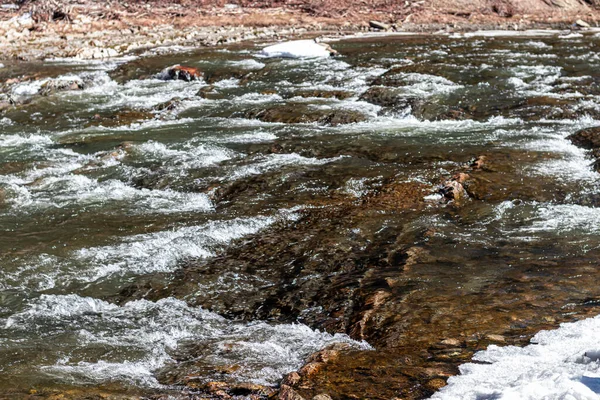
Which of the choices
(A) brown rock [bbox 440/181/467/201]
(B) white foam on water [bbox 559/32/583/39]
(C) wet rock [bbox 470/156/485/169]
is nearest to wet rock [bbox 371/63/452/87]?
(C) wet rock [bbox 470/156/485/169]

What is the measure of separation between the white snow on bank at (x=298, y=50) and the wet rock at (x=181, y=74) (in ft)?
11.1

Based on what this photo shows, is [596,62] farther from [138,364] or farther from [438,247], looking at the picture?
[138,364]

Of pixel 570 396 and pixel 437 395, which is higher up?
pixel 570 396

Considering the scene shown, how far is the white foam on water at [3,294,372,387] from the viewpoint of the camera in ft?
18.0

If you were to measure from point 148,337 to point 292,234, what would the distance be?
2828 mm

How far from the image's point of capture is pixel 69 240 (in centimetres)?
866

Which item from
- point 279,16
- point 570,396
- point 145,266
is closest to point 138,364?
point 145,266

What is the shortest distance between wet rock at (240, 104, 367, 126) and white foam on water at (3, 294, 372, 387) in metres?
8.30

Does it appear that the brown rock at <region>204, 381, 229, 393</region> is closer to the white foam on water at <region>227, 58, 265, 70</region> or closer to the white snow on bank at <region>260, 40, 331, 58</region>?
the white foam on water at <region>227, 58, 265, 70</region>

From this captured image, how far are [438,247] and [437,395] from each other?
3328 mm

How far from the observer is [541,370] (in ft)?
15.6

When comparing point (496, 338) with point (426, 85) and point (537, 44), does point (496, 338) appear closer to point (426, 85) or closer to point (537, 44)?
point (426, 85)

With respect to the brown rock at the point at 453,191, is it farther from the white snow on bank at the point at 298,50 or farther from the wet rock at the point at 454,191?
the white snow on bank at the point at 298,50

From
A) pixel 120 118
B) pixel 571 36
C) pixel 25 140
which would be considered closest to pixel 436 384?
pixel 25 140
